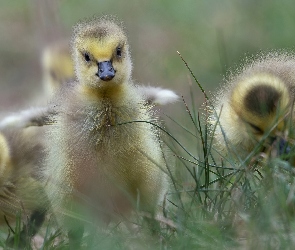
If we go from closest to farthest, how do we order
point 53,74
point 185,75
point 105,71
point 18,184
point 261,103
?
point 105,71 → point 261,103 → point 18,184 → point 53,74 → point 185,75

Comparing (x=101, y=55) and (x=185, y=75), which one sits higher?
(x=185, y=75)

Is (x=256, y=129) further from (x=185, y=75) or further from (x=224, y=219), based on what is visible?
(x=185, y=75)

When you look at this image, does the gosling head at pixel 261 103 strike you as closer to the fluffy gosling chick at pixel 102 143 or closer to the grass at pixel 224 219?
the grass at pixel 224 219

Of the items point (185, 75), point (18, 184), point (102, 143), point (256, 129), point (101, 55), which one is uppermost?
point (185, 75)

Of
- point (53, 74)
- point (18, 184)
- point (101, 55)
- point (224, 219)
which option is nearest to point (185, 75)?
point (53, 74)

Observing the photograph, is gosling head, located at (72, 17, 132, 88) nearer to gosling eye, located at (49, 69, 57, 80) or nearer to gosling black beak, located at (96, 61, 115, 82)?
gosling black beak, located at (96, 61, 115, 82)

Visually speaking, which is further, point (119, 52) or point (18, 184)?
point (18, 184)

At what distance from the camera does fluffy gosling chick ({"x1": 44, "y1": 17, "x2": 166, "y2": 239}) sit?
3.18m

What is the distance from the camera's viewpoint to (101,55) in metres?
3.19

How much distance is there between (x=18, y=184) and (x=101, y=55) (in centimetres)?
66

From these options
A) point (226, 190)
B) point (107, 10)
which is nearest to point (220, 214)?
point (226, 190)

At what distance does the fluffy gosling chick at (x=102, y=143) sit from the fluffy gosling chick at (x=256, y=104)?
0.97 ft

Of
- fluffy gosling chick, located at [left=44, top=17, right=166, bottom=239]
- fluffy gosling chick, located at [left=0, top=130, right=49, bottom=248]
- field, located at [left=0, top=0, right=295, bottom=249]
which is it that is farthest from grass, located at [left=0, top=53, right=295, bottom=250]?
fluffy gosling chick, located at [left=0, top=130, right=49, bottom=248]

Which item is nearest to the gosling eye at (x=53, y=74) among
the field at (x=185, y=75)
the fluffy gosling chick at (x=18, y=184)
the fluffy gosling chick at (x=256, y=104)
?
the field at (x=185, y=75)
